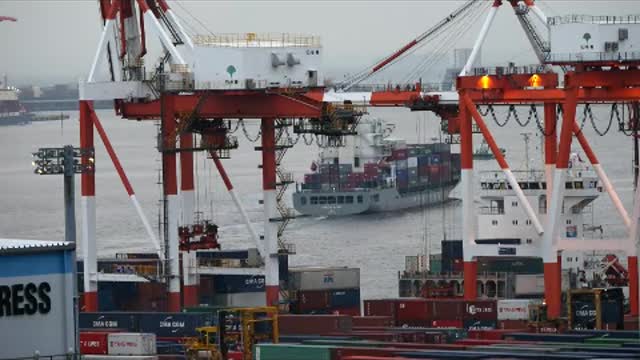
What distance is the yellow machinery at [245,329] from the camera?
144 feet

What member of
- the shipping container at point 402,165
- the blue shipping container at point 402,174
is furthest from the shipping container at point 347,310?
the shipping container at point 402,165

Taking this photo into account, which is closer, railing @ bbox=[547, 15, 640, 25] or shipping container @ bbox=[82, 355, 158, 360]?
shipping container @ bbox=[82, 355, 158, 360]

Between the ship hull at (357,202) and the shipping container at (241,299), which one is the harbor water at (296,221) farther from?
the shipping container at (241,299)

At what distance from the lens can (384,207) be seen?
12400cm

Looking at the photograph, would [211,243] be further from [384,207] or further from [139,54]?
[384,207]

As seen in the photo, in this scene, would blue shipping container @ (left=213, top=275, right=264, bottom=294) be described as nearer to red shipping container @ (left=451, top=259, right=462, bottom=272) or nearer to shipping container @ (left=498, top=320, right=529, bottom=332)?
red shipping container @ (left=451, top=259, right=462, bottom=272)

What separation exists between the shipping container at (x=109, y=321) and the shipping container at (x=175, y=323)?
528mm

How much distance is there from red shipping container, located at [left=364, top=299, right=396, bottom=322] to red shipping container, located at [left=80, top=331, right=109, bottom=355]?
11796mm

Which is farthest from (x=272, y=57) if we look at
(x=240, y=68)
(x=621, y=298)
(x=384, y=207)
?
(x=384, y=207)

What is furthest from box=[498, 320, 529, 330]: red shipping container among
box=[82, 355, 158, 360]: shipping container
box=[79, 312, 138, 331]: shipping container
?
box=[82, 355, 158, 360]: shipping container

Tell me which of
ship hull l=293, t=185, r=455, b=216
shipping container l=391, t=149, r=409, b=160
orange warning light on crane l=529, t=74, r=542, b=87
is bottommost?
ship hull l=293, t=185, r=455, b=216

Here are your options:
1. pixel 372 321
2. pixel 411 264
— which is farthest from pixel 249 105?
pixel 411 264

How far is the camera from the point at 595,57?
56062 millimetres

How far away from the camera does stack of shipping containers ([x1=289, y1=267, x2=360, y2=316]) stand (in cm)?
6112
